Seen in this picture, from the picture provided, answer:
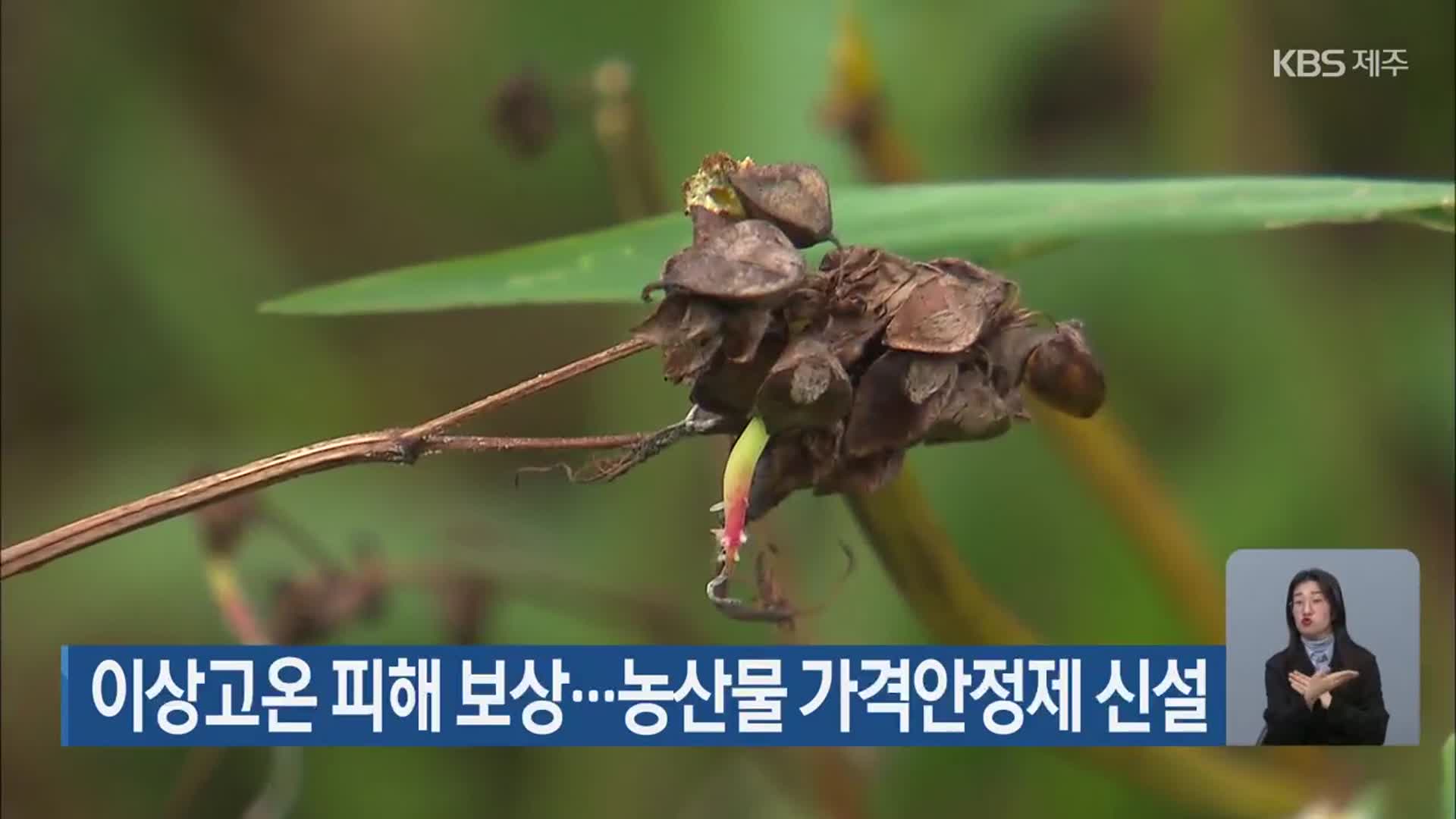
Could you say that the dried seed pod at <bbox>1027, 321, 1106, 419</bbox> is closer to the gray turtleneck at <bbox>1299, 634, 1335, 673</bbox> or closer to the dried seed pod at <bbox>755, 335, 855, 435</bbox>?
the dried seed pod at <bbox>755, 335, 855, 435</bbox>

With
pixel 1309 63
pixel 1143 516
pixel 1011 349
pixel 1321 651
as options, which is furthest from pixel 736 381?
pixel 1309 63

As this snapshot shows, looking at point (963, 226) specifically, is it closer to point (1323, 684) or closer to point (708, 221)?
point (708, 221)

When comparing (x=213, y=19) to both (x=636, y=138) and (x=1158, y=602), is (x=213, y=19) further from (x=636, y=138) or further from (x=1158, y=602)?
(x=1158, y=602)

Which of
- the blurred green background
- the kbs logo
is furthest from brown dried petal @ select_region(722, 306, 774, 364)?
the kbs logo

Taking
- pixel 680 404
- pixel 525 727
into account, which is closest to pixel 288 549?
pixel 680 404

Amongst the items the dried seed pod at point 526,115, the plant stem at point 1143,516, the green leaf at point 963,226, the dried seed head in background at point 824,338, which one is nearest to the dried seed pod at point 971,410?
the dried seed head in background at point 824,338
